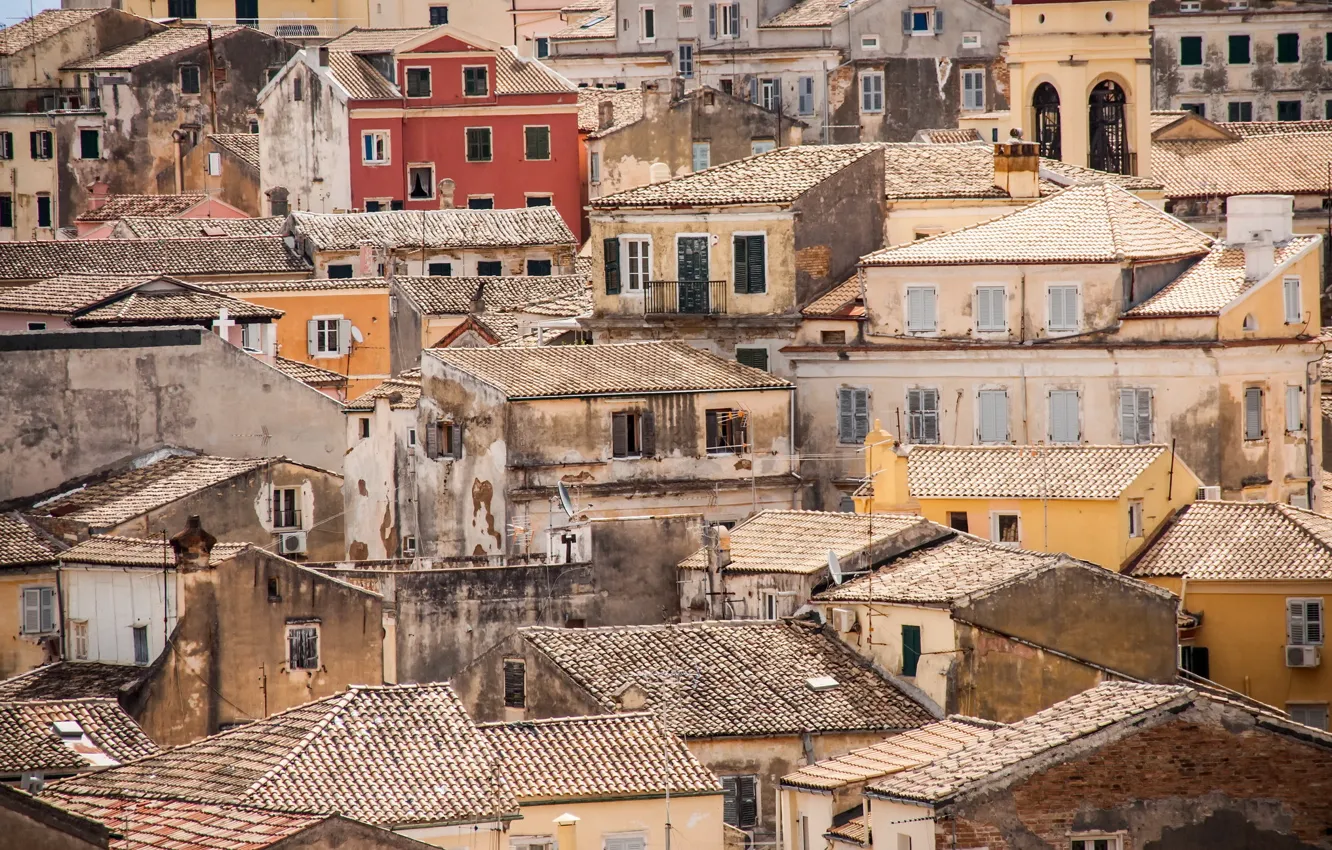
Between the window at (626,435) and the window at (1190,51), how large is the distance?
4971 centimetres

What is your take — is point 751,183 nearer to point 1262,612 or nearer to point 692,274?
point 692,274

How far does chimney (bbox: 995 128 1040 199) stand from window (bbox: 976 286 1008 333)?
5.80m

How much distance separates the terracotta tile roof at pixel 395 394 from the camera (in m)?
69.5

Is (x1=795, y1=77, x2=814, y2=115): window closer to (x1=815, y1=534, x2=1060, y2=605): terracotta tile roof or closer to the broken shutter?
the broken shutter

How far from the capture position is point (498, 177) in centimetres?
10544

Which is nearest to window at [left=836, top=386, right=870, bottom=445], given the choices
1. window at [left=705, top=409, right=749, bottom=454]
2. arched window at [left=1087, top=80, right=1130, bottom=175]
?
window at [left=705, top=409, right=749, bottom=454]

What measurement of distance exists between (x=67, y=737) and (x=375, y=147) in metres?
53.9

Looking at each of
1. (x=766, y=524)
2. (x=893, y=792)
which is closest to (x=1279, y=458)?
(x=766, y=524)

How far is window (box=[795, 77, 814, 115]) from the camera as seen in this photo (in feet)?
357

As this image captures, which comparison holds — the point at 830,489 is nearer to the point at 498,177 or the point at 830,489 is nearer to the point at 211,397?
the point at 211,397

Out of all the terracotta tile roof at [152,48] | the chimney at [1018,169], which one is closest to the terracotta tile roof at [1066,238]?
the chimney at [1018,169]

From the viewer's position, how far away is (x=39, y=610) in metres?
62.2

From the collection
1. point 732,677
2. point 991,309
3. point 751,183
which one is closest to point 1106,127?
point 751,183

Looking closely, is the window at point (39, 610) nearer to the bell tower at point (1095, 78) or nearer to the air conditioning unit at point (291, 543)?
the air conditioning unit at point (291, 543)
